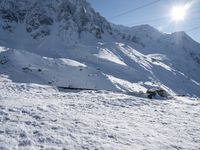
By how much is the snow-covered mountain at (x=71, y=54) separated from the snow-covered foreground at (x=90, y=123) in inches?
602

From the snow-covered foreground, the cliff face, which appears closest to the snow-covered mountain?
the cliff face

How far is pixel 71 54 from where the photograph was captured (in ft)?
223

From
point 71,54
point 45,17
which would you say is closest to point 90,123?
point 71,54

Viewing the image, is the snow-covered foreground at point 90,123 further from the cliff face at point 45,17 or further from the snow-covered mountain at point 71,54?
the cliff face at point 45,17

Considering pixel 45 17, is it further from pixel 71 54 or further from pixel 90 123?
pixel 90 123

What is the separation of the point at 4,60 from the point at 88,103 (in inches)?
1016

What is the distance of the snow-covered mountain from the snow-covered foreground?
15293mm

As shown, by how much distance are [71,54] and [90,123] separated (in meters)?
58.7

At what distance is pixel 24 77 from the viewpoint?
99.0 feet

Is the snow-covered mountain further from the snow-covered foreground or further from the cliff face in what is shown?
the snow-covered foreground

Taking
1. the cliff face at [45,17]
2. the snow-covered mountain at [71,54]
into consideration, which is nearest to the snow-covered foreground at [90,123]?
the snow-covered mountain at [71,54]

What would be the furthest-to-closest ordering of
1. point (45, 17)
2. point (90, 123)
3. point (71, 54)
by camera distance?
1. point (45, 17)
2. point (71, 54)
3. point (90, 123)

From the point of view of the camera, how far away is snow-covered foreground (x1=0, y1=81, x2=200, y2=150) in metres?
8.20

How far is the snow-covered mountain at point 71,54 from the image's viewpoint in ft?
118
